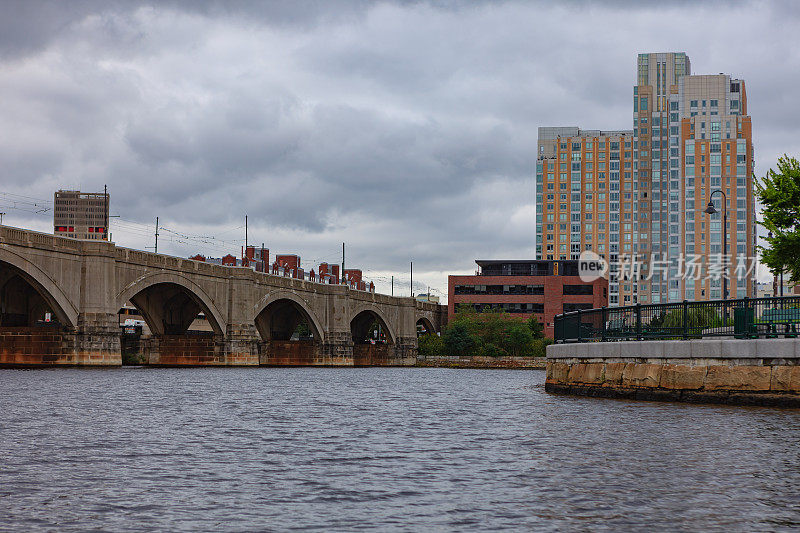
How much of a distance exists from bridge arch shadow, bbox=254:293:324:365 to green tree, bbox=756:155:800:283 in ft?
224

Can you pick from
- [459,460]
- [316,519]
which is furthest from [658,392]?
[316,519]

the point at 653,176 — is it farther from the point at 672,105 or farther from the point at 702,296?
the point at 702,296

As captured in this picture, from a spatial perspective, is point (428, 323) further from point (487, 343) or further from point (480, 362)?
point (480, 362)

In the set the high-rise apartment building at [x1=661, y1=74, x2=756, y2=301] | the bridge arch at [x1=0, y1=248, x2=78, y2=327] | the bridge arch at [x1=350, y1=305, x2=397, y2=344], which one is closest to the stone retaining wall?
the bridge arch at [x1=0, y1=248, x2=78, y2=327]

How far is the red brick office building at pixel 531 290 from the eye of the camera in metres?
143

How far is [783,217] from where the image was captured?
37938 millimetres

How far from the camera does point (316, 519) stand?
34.9 ft

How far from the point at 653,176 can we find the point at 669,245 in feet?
52.2

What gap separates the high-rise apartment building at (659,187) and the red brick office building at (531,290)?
146 feet

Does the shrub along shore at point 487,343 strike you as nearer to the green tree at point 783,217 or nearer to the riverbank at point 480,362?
the riverbank at point 480,362

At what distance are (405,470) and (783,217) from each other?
Result: 95.2ft

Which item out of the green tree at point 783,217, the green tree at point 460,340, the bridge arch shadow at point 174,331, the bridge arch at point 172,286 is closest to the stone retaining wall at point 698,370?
the green tree at point 783,217

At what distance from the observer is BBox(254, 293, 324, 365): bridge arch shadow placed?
4146 inches

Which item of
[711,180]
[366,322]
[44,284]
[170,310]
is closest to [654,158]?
[711,180]
